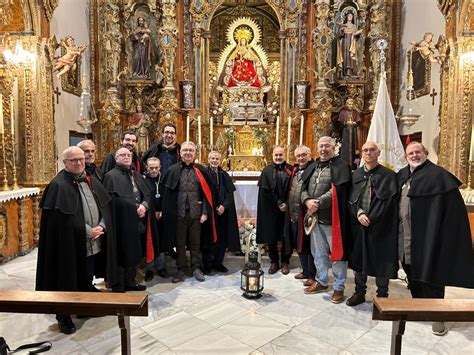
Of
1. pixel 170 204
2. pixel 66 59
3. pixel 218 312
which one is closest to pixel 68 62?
pixel 66 59

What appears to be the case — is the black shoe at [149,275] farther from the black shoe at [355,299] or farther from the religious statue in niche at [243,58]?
the religious statue in niche at [243,58]

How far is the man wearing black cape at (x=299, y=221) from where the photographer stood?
4445mm

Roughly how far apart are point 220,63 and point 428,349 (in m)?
9.10

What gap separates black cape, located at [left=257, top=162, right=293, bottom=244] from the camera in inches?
194

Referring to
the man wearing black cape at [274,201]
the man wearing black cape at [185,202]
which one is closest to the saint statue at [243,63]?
the man wearing black cape at [274,201]

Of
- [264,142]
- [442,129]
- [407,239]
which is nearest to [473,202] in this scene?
[442,129]

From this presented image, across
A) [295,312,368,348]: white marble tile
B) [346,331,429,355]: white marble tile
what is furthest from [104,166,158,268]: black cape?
[346,331,429,355]: white marble tile

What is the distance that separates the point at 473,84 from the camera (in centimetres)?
629

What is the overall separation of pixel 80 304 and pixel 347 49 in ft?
28.0

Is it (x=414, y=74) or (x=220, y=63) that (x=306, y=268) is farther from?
(x=220, y=63)

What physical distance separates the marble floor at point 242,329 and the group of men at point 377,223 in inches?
10.4

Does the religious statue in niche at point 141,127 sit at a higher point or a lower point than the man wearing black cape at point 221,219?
higher

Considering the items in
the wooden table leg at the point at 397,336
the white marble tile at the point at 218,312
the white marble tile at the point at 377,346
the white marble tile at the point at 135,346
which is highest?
the wooden table leg at the point at 397,336

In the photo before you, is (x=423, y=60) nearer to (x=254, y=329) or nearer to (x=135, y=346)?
(x=254, y=329)
